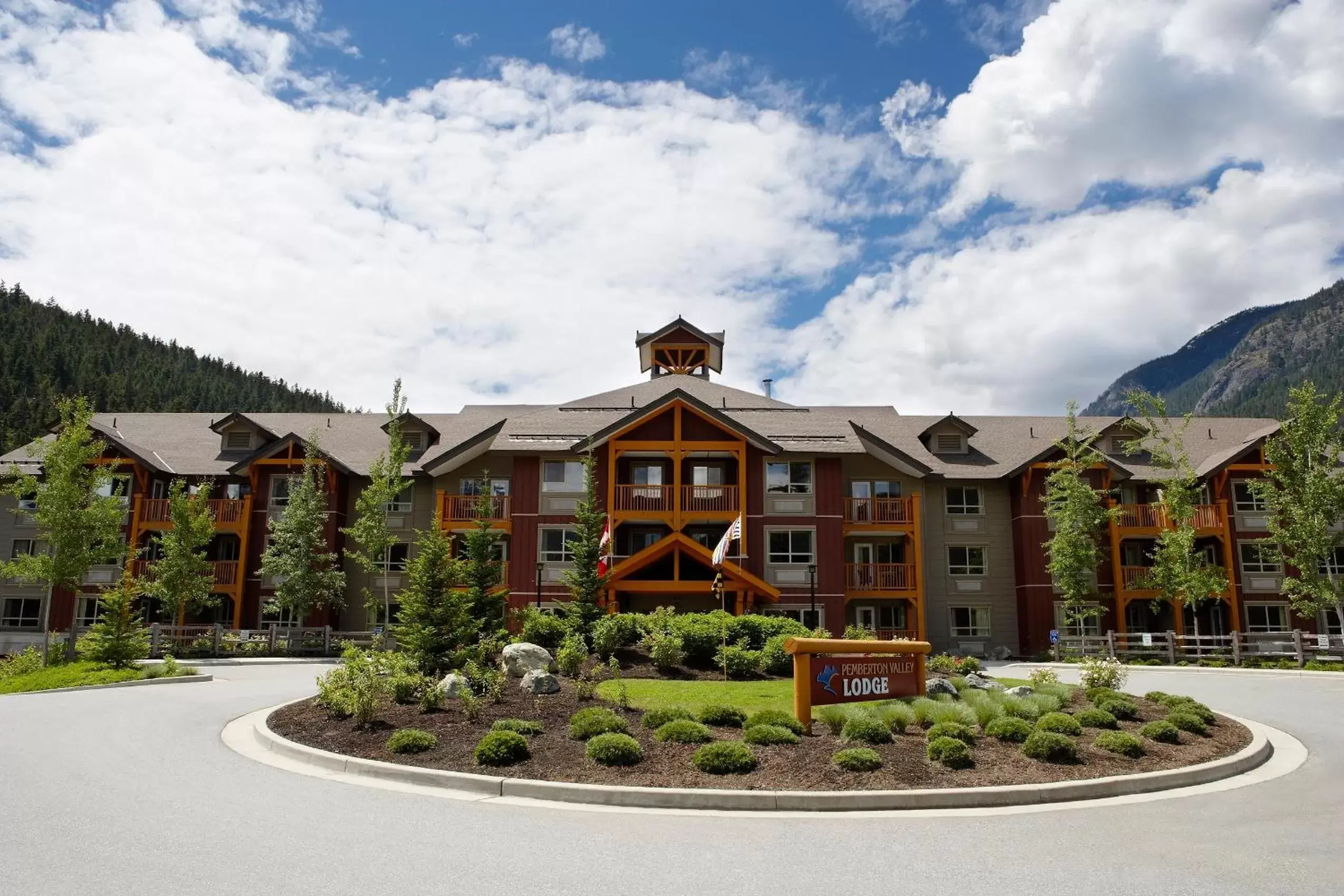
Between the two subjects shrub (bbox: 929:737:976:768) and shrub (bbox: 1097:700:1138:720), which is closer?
shrub (bbox: 929:737:976:768)

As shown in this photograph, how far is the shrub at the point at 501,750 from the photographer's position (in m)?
11.7

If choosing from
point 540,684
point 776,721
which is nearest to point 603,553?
point 540,684

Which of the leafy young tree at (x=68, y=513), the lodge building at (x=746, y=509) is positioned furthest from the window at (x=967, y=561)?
the leafy young tree at (x=68, y=513)

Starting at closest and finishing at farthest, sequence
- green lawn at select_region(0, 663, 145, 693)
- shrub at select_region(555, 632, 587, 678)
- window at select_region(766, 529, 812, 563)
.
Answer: shrub at select_region(555, 632, 587, 678), green lawn at select_region(0, 663, 145, 693), window at select_region(766, 529, 812, 563)

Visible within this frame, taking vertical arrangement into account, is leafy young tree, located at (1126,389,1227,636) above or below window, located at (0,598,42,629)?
above

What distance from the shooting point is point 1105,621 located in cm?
3838

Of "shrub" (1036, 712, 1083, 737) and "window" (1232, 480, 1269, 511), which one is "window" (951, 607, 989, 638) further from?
"shrub" (1036, 712, 1083, 737)

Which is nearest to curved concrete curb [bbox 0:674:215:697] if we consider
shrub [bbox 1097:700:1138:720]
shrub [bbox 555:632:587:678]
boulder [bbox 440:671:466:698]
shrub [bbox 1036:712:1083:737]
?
boulder [bbox 440:671:466:698]

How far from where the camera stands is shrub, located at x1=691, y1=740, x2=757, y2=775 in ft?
37.3

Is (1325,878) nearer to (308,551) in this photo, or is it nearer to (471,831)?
(471,831)

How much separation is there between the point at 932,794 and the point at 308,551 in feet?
103

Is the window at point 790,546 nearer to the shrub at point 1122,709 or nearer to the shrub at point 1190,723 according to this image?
the shrub at point 1122,709

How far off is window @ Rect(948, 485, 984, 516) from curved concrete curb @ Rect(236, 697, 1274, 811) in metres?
Answer: 28.3

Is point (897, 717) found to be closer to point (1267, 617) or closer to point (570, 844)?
point (570, 844)
